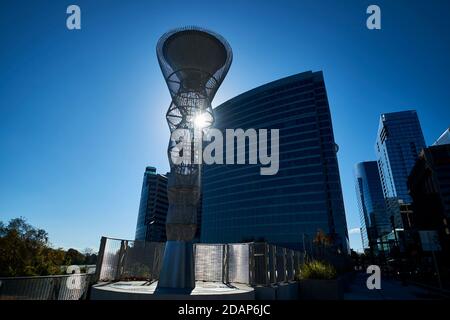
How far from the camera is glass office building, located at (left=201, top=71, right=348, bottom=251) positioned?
3000 inches

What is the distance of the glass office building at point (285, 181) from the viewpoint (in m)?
76.2

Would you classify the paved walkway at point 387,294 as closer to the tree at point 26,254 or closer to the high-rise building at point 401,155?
the tree at point 26,254

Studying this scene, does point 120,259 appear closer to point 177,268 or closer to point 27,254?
point 177,268

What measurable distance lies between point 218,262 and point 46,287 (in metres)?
7.74

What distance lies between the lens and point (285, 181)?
8262cm

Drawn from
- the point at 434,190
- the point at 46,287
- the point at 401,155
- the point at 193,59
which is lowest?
the point at 46,287

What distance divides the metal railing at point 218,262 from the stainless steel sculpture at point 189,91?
2886mm

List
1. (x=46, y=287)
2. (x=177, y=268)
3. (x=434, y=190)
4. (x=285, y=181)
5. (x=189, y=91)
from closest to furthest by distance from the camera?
(x=46, y=287), (x=177, y=268), (x=189, y=91), (x=434, y=190), (x=285, y=181)

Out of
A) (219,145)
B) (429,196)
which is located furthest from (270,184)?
(429,196)

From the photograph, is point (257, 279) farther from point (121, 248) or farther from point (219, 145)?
point (219, 145)

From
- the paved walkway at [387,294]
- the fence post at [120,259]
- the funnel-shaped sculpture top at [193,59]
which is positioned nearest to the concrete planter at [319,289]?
the paved walkway at [387,294]

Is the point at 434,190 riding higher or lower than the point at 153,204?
lower

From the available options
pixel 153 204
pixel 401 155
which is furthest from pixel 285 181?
pixel 401 155
